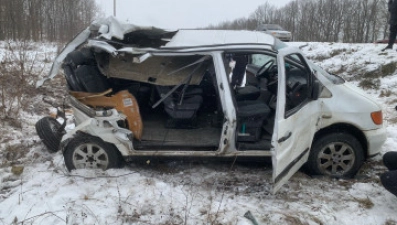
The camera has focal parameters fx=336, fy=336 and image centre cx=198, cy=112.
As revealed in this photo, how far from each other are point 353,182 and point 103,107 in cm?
319

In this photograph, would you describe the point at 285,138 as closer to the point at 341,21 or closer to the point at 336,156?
the point at 336,156

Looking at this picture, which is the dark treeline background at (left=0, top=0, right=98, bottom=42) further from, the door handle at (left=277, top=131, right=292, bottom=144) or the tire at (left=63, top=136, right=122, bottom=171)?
the door handle at (left=277, top=131, right=292, bottom=144)

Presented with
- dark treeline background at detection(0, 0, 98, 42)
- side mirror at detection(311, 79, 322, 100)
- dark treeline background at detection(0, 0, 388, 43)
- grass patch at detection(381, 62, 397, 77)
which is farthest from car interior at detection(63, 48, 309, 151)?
dark treeline background at detection(0, 0, 388, 43)

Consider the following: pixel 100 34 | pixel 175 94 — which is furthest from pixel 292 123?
pixel 100 34

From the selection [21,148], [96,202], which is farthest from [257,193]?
[21,148]

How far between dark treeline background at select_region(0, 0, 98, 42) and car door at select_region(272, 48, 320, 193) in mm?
10816

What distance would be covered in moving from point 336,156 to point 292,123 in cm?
99

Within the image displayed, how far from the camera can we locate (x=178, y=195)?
369 centimetres

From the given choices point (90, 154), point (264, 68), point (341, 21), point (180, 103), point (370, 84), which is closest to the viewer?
point (90, 154)

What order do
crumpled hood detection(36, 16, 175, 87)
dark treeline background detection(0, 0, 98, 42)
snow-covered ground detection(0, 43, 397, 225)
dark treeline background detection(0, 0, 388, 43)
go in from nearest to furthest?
snow-covered ground detection(0, 43, 397, 225) → crumpled hood detection(36, 16, 175, 87) → dark treeline background detection(0, 0, 98, 42) → dark treeline background detection(0, 0, 388, 43)

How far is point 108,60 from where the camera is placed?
4.20 meters

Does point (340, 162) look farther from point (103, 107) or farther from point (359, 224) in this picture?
point (103, 107)

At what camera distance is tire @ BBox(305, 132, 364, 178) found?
13.1ft

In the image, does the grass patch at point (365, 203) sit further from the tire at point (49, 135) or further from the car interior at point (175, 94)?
the tire at point (49, 135)
